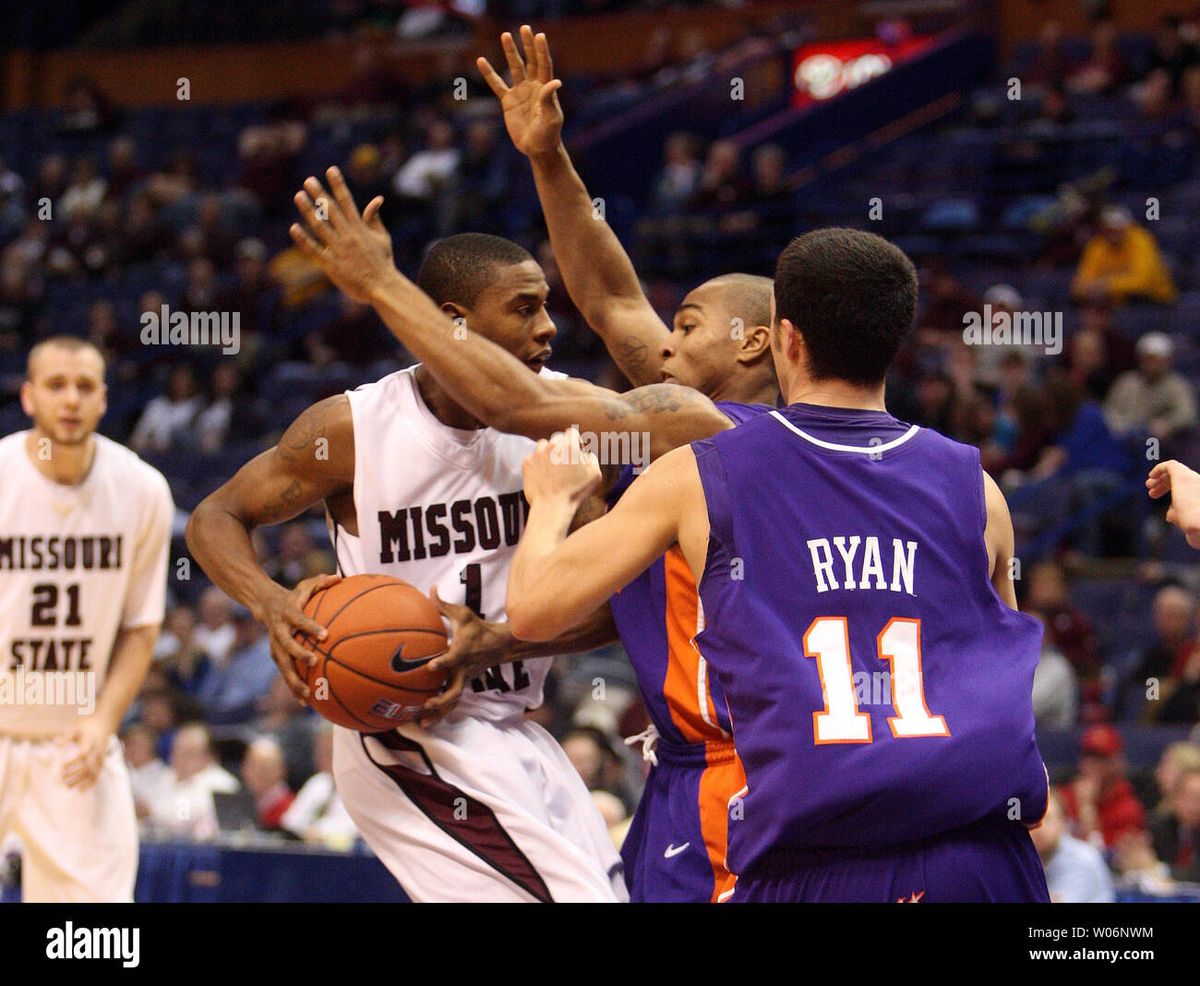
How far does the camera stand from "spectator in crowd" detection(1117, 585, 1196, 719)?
795 centimetres

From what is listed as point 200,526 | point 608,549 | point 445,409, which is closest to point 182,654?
point 200,526

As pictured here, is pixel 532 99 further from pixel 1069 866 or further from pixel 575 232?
pixel 1069 866

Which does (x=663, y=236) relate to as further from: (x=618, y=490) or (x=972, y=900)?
(x=972, y=900)

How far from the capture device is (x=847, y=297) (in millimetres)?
2928

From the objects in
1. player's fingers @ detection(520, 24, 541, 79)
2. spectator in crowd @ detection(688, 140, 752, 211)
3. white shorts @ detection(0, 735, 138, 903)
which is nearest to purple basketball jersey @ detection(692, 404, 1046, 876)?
player's fingers @ detection(520, 24, 541, 79)

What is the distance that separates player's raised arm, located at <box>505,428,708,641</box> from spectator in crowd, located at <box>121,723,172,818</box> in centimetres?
607

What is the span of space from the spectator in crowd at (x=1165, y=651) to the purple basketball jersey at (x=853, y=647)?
5310 millimetres

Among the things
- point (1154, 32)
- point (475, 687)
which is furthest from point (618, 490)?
point (1154, 32)

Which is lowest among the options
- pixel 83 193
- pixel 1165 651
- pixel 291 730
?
pixel 291 730

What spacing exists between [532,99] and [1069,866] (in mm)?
3623

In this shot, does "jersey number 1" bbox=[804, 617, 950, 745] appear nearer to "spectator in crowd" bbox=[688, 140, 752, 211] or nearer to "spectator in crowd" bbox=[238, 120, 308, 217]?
"spectator in crowd" bbox=[688, 140, 752, 211]

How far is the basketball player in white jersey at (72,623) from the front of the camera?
529 centimetres

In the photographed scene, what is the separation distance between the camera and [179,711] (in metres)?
9.05

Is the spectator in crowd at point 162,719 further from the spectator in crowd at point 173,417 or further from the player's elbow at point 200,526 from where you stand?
the player's elbow at point 200,526
